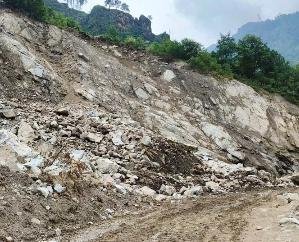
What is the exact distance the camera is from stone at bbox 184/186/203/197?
18.0 m

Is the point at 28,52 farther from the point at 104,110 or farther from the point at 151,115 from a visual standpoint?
the point at 151,115

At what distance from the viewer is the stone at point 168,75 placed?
105ft

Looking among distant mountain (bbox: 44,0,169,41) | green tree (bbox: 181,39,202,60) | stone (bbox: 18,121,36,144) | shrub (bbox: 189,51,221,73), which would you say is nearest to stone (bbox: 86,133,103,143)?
stone (bbox: 18,121,36,144)

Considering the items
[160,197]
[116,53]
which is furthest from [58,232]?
[116,53]

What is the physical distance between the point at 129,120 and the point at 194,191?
5985 millimetres

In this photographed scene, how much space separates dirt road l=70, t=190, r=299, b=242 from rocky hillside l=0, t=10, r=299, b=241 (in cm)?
85

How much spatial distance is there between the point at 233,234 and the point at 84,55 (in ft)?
Answer: 62.1

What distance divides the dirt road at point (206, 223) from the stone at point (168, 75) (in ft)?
51.6

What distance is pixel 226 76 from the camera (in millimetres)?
34375

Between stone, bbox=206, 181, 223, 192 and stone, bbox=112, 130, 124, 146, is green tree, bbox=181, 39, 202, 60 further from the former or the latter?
stone, bbox=206, 181, 223, 192

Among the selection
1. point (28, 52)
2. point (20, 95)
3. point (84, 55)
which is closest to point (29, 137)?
point (20, 95)

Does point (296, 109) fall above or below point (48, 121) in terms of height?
above

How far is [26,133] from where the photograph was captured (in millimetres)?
18016

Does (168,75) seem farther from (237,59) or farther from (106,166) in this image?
(106,166)
